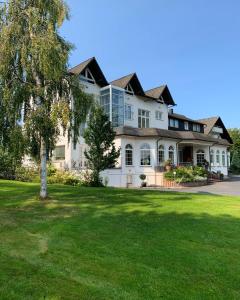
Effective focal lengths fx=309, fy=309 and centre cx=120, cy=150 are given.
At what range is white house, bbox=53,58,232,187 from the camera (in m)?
26.4

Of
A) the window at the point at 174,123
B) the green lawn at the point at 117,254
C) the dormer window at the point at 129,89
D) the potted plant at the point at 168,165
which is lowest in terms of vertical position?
the green lawn at the point at 117,254

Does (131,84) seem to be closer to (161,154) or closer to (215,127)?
(161,154)

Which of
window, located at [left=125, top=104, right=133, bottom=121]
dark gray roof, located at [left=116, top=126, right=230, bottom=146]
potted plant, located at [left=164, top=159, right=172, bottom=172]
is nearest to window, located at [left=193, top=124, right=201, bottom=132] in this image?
dark gray roof, located at [left=116, top=126, right=230, bottom=146]

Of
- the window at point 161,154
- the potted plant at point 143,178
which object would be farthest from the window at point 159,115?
the potted plant at point 143,178

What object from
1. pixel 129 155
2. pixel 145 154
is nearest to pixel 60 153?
pixel 129 155

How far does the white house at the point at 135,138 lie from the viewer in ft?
86.6

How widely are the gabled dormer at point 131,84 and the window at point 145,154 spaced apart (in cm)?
690

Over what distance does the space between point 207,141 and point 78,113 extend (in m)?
22.7

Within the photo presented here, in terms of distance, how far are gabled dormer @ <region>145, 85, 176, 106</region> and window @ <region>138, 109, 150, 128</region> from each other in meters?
2.12

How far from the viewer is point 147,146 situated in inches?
1085

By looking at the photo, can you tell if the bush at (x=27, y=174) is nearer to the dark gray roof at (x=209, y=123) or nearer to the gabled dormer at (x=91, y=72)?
the gabled dormer at (x=91, y=72)

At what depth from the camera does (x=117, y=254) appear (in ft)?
19.8

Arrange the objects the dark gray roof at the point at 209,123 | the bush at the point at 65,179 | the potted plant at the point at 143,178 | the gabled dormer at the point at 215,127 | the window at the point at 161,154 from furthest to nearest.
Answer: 1. the gabled dormer at the point at 215,127
2. the dark gray roof at the point at 209,123
3. the window at the point at 161,154
4. the potted plant at the point at 143,178
5. the bush at the point at 65,179

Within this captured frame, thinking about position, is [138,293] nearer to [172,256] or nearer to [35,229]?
[172,256]
